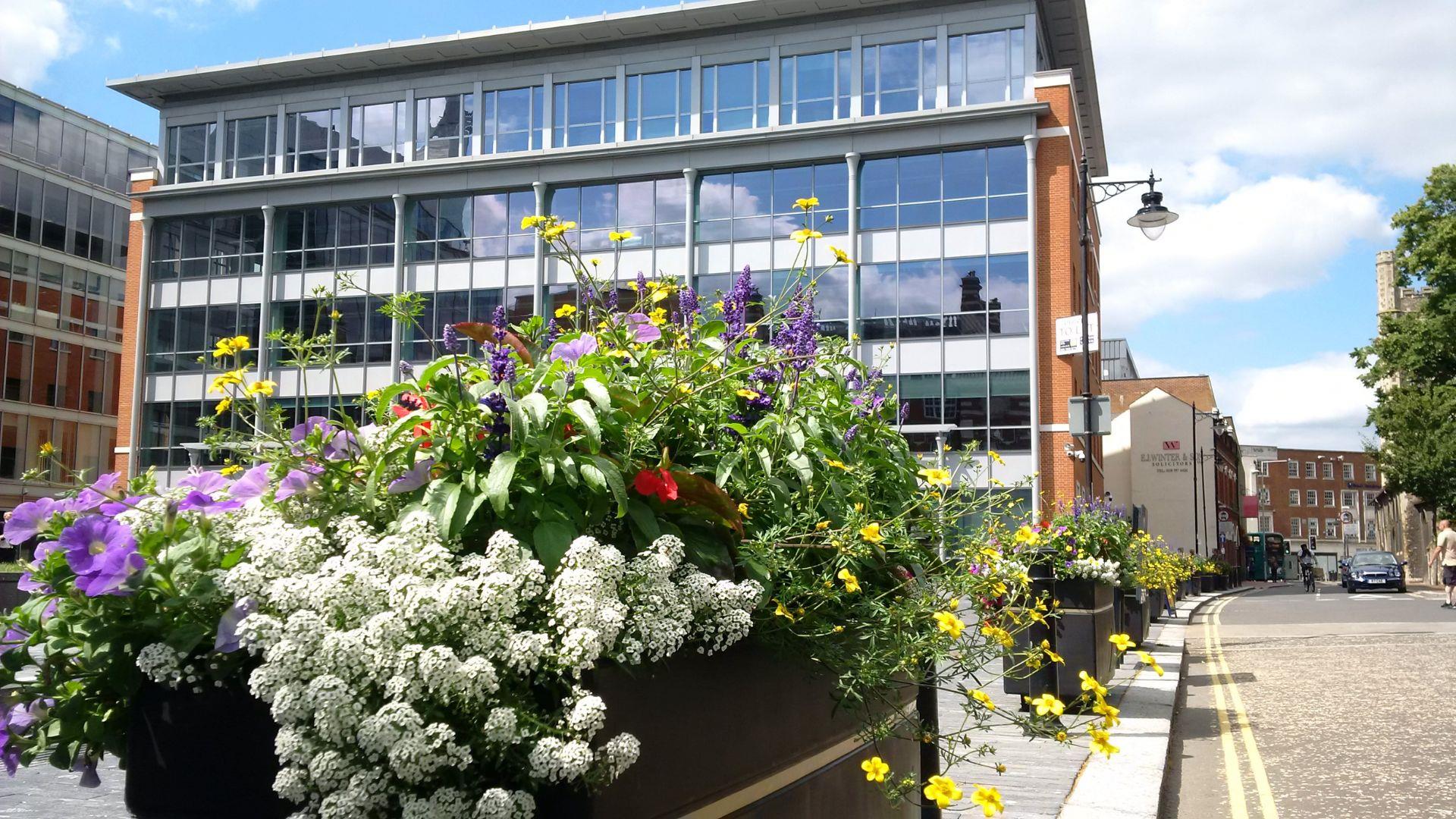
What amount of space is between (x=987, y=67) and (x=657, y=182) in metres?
10.7

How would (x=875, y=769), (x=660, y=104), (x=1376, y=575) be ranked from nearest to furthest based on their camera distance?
(x=875, y=769)
(x=660, y=104)
(x=1376, y=575)

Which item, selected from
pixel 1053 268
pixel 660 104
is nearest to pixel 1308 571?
pixel 1053 268

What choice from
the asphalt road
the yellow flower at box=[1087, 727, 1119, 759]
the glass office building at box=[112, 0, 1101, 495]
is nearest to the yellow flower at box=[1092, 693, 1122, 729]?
the yellow flower at box=[1087, 727, 1119, 759]

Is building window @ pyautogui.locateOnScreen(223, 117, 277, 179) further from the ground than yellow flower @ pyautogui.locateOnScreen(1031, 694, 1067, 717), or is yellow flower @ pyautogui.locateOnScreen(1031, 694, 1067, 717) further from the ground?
building window @ pyautogui.locateOnScreen(223, 117, 277, 179)

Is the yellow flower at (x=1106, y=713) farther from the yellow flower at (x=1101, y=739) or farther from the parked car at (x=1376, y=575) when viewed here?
the parked car at (x=1376, y=575)

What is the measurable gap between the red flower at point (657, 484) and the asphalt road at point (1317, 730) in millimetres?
5524

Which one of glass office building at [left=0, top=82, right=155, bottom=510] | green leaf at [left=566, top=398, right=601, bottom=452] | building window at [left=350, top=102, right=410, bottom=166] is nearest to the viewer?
green leaf at [left=566, top=398, right=601, bottom=452]

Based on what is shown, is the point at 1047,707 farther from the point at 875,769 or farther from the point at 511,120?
the point at 511,120

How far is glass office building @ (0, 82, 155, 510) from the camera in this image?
5028 cm

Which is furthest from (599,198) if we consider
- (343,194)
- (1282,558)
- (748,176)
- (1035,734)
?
Answer: (1282,558)

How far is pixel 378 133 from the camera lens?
4009cm

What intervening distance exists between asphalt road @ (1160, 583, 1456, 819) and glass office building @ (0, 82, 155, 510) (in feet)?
156

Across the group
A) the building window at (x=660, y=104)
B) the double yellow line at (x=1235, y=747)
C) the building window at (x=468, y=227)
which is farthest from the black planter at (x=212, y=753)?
the building window at (x=468, y=227)

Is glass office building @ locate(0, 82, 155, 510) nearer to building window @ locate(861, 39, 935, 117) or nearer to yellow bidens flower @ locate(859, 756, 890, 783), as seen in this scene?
building window @ locate(861, 39, 935, 117)
